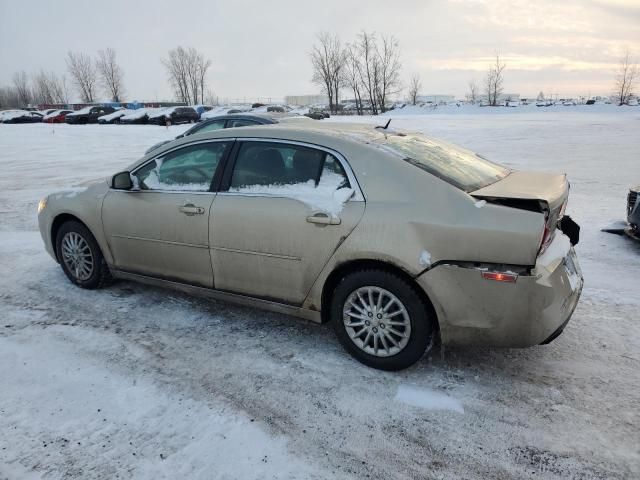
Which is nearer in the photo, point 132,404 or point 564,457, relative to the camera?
point 564,457

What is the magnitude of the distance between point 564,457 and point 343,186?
2.01m

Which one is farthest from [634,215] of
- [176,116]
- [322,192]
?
[176,116]

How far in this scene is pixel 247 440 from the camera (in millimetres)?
2691

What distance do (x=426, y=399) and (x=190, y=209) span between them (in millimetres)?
2244

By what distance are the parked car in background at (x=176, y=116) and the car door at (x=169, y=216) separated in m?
37.6

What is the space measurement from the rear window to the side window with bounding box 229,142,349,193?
0.46 meters

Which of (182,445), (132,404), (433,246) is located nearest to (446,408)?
(433,246)

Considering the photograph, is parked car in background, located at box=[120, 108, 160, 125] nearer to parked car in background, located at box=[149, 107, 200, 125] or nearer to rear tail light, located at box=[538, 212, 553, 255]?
parked car in background, located at box=[149, 107, 200, 125]

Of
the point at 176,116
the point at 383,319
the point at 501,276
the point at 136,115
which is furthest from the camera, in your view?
the point at 136,115

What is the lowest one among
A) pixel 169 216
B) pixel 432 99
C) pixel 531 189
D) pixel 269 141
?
pixel 432 99

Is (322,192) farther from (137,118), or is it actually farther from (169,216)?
(137,118)

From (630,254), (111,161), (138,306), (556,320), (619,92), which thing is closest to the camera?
(556,320)

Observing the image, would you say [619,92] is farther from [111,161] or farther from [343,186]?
[343,186]

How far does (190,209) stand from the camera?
386 cm
